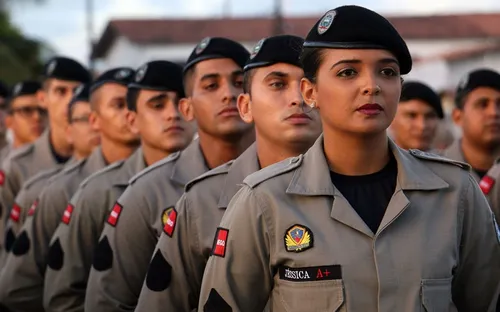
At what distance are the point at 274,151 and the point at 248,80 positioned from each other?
425 mm

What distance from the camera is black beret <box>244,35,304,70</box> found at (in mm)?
5898

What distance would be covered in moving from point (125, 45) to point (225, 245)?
55758 millimetres

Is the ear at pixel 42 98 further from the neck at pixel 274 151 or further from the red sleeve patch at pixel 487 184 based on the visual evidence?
the neck at pixel 274 151

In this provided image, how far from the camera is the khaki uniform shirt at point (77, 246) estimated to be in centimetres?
739

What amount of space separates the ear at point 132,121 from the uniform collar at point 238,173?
2.27 m

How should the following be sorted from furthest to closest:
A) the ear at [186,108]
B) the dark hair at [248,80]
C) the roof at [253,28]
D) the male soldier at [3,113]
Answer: the roof at [253,28] → the male soldier at [3,113] → the ear at [186,108] → the dark hair at [248,80]

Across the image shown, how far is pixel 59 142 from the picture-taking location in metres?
11.1

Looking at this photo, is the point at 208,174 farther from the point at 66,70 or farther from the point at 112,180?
the point at 66,70

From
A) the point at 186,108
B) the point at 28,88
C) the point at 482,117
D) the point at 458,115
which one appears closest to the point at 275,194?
the point at 186,108

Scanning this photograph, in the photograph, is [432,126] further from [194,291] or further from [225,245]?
[225,245]

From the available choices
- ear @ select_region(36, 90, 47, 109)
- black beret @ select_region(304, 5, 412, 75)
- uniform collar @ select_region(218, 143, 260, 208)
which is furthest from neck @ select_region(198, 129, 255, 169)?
ear @ select_region(36, 90, 47, 109)

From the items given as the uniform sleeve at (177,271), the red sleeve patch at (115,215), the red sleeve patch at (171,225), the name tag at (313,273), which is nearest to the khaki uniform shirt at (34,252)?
the red sleeve patch at (115,215)

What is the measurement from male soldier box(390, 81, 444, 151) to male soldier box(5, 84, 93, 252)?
2623 millimetres

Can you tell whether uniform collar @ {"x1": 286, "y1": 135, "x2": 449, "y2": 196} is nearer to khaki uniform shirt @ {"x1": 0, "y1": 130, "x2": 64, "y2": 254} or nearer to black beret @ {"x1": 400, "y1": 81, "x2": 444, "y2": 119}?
black beret @ {"x1": 400, "y1": 81, "x2": 444, "y2": 119}
